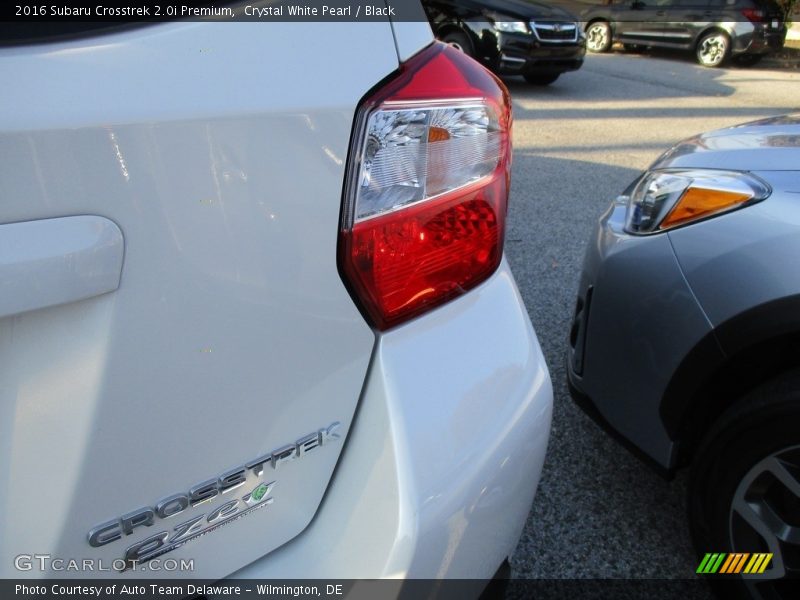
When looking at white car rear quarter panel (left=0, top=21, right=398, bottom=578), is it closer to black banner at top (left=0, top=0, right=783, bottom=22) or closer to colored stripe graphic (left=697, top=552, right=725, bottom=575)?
black banner at top (left=0, top=0, right=783, bottom=22)

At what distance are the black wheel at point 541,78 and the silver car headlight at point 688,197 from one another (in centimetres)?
804

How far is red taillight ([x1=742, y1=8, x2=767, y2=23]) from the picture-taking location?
44.3 ft

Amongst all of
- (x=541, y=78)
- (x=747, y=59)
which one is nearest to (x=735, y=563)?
(x=541, y=78)

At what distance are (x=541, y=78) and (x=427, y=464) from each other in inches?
400

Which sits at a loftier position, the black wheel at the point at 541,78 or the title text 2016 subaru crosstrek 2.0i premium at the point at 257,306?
the title text 2016 subaru crosstrek 2.0i premium at the point at 257,306

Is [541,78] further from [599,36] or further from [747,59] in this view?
[747,59]

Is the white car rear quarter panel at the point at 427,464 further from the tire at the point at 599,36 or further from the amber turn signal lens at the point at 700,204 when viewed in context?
the tire at the point at 599,36

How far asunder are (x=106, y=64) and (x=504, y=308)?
27.9 inches

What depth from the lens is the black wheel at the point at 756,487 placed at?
5.17ft

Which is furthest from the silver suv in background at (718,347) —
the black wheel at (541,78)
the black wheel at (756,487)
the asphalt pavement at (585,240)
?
the black wheel at (541,78)

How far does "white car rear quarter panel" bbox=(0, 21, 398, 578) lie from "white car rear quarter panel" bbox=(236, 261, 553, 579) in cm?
8

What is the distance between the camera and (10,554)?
0.80 meters

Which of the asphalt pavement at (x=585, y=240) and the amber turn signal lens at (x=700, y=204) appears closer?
the amber turn signal lens at (x=700, y=204)

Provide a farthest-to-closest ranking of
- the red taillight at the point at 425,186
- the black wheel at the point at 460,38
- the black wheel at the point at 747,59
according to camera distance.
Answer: the black wheel at the point at 747,59 → the black wheel at the point at 460,38 → the red taillight at the point at 425,186
